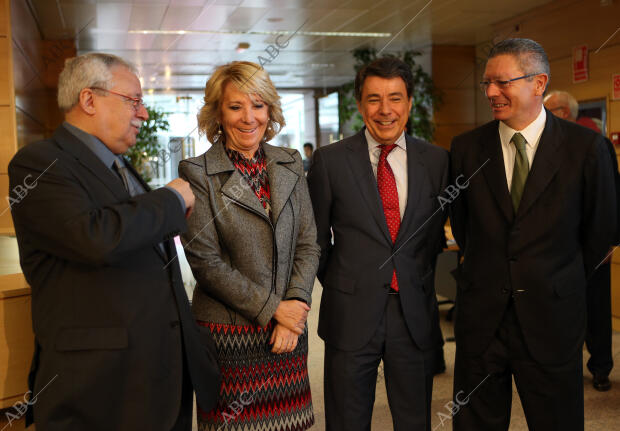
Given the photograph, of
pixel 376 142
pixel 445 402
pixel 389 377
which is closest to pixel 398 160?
pixel 376 142

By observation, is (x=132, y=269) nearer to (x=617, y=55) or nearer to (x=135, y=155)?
(x=617, y=55)

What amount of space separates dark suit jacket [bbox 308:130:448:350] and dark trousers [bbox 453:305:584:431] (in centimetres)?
22

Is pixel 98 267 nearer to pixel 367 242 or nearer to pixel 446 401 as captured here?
pixel 367 242

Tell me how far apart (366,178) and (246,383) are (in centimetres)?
92

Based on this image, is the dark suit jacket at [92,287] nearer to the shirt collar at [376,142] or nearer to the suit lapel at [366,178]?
the suit lapel at [366,178]

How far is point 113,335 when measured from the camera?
161cm

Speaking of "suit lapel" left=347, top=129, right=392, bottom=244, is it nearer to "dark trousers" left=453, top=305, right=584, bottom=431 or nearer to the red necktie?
the red necktie

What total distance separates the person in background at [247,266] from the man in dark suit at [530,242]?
2.36 feet

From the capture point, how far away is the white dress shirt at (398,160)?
91.2 inches

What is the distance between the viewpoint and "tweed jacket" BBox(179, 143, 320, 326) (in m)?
1.98

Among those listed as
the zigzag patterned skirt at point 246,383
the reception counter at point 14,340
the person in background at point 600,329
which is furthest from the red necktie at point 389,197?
the person in background at point 600,329

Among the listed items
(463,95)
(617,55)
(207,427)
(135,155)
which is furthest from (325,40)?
(207,427)

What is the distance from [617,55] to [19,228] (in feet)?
20.5

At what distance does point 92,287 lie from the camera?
1.60 meters
